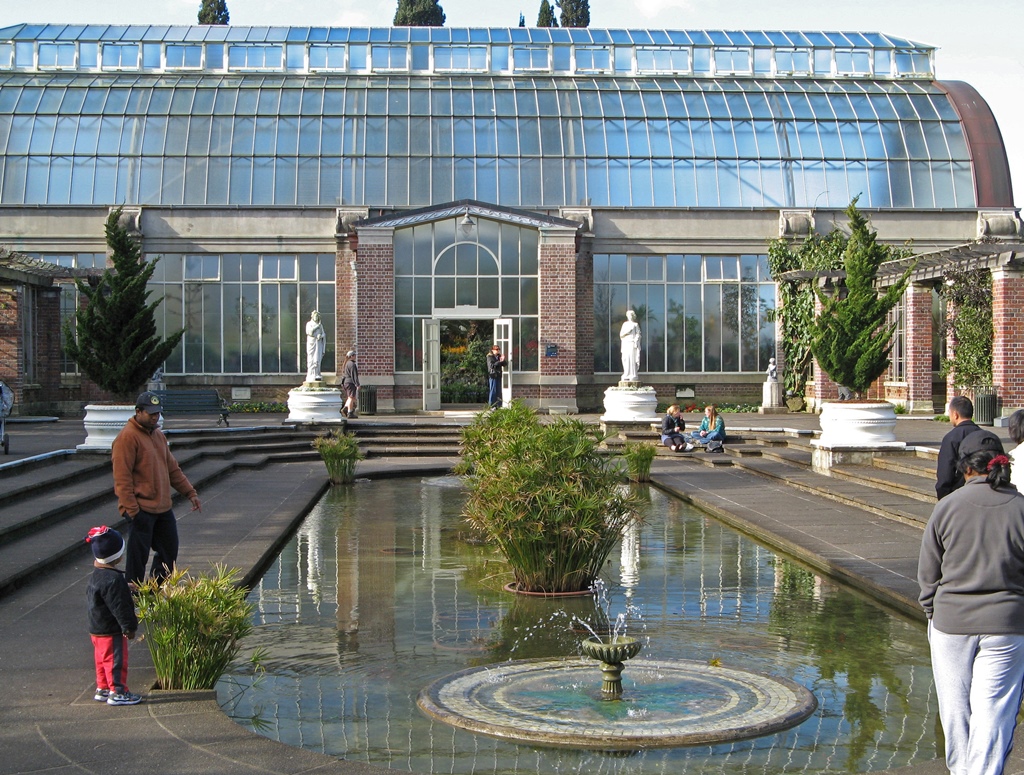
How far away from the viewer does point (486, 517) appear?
1005 cm

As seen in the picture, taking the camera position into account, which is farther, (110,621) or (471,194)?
(471,194)

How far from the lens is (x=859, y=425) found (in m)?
18.8

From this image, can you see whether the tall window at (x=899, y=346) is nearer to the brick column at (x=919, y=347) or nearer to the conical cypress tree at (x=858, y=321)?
the brick column at (x=919, y=347)

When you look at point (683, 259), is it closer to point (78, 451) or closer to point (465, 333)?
point (465, 333)

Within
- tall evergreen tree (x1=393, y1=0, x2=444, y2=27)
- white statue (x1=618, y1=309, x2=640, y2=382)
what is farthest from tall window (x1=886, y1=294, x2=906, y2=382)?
tall evergreen tree (x1=393, y1=0, x2=444, y2=27)

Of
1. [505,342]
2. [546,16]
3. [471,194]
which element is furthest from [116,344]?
[546,16]

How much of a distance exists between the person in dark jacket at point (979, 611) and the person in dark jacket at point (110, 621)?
4.09 meters

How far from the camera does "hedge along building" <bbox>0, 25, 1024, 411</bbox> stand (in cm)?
3269

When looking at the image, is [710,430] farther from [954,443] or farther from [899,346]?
[954,443]

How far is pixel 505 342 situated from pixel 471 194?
4937mm

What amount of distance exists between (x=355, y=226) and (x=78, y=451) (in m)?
14.6

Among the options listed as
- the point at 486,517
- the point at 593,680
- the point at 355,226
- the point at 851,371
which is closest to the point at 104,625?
the point at 593,680

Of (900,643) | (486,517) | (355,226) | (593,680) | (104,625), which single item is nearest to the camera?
(104,625)

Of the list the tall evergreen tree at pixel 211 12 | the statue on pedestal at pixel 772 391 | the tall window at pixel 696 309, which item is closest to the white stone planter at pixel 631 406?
the statue on pedestal at pixel 772 391
